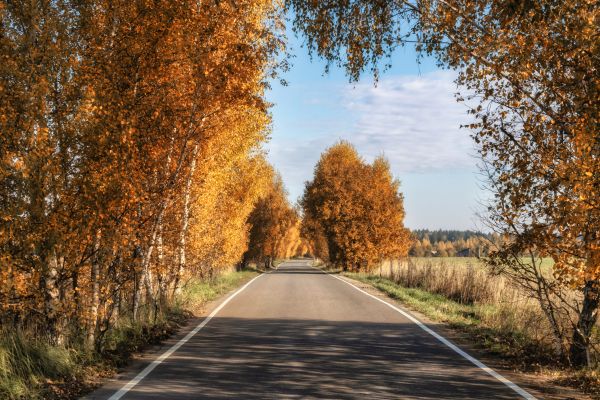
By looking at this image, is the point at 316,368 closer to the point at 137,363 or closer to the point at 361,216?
the point at 137,363

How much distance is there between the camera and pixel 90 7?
995 cm

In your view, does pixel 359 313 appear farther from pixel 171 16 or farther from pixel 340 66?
pixel 171 16

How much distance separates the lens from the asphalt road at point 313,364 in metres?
7.21

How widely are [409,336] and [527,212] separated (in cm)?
406

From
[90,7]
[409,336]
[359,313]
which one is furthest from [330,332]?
[90,7]

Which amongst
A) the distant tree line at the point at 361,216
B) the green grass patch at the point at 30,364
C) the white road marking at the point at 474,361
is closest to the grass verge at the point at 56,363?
the green grass patch at the point at 30,364

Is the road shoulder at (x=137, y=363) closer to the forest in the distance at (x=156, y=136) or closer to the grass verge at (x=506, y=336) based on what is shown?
the forest in the distance at (x=156, y=136)

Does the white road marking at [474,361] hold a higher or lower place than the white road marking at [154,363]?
lower

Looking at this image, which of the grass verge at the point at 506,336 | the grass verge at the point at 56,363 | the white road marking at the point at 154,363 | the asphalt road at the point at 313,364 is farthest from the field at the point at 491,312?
the grass verge at the point at 56,363

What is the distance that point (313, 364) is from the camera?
8953mm

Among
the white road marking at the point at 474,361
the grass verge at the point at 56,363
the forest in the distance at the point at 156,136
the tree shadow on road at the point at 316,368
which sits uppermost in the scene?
the forest in the distance at the point at 156,136

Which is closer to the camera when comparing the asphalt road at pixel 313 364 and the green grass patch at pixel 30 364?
the green grass patch at pixel 30 364

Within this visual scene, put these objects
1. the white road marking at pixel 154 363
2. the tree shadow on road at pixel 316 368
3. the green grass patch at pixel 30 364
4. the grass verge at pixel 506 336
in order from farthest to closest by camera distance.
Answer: the grass verge at pixel 506 336 → the tree shadow on road at pixel 316 368 → the white road marking at pixel 154 363 → the green grass patch at pixel 30 364

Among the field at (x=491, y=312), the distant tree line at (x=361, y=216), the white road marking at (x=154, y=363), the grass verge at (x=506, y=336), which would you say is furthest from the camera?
the distant tree line at (x=361, y=216)
